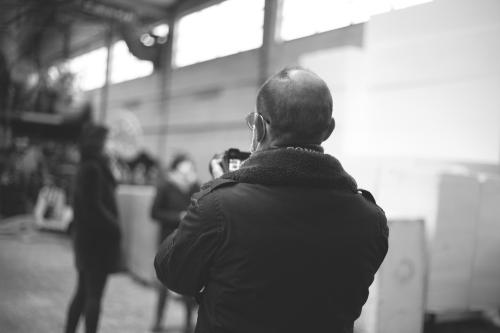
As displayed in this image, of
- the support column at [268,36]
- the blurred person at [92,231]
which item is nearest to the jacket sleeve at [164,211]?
the blurred person at [92,231]

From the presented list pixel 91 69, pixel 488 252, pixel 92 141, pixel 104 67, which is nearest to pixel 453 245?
pixel 488 252

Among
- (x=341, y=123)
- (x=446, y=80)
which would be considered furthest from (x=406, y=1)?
(x=341, y=123)

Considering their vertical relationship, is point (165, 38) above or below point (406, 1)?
above

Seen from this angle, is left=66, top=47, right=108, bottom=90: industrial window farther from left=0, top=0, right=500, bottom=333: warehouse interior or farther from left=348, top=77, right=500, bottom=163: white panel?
left=348, top=77, right=500, bottom=163: white panel

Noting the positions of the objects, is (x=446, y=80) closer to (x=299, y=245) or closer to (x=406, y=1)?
(x=406, y=1)

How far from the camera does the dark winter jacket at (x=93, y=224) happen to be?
9.54 ft

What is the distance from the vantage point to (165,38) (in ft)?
30.6

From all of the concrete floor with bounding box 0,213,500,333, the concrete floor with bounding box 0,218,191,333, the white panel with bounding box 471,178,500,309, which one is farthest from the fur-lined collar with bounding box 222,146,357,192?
the concrete floor with bounding box 0,218,191,333

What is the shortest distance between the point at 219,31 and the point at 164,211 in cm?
463

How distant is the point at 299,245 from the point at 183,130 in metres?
8.00

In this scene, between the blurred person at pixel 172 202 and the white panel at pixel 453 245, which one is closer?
the white panel at pixel 453 245

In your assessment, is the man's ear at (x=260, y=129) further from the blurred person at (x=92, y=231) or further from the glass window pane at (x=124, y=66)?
the glass window pane at (x=124, y=66)

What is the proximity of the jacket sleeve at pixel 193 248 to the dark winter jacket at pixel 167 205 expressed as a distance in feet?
9.31

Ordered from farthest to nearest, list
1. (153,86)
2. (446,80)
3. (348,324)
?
(153,86), (446,80), (348,324)
